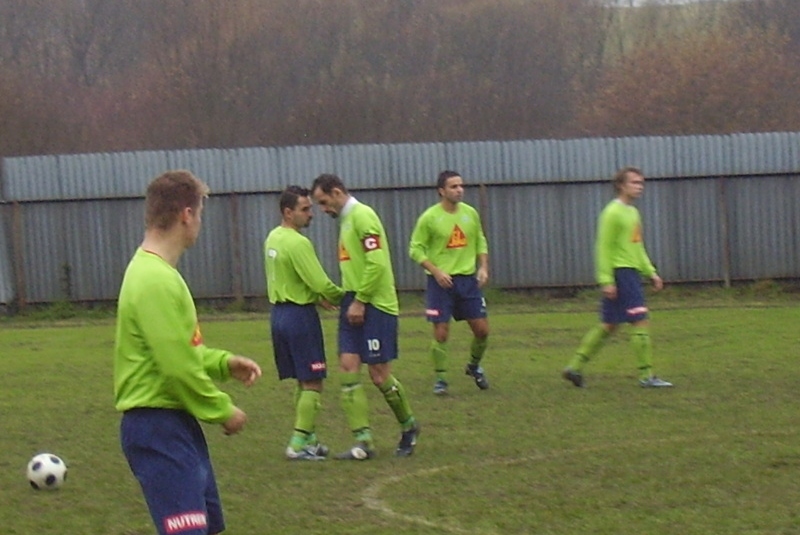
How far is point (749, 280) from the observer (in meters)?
23.9

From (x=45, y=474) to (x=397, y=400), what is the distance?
242 centimetres

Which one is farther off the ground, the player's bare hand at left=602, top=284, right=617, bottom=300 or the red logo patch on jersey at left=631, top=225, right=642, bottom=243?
the red logo patch on jersey at left=631, top=225, right=642, bottom=243

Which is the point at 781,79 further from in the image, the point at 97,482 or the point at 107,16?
the point at 97,482

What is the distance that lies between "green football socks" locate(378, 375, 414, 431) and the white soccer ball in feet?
7.33

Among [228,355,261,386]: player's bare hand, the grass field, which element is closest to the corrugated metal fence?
the grass field

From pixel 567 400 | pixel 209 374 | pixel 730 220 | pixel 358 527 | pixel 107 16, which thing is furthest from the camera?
pixel 107 16

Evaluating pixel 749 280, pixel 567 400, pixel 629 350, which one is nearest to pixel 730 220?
pixel 749 280

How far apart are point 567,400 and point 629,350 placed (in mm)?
4370

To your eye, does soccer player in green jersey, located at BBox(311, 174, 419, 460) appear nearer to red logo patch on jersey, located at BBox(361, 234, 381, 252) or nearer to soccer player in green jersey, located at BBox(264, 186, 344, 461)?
red logo patch on jersey, located at BBox(361, 234, 381, 252)

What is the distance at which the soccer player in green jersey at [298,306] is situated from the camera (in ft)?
31.5

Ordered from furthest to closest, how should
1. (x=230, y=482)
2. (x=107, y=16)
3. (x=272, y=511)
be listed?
(x=107, y=16) < (x=230, y=482) < (x=272, y=511)

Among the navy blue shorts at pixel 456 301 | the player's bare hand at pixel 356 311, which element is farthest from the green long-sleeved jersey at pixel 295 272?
the navy blue shorts at pixel 456 301

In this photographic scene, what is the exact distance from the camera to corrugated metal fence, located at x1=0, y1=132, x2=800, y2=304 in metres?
23.9

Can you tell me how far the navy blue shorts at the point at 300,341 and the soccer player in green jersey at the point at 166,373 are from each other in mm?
4307
